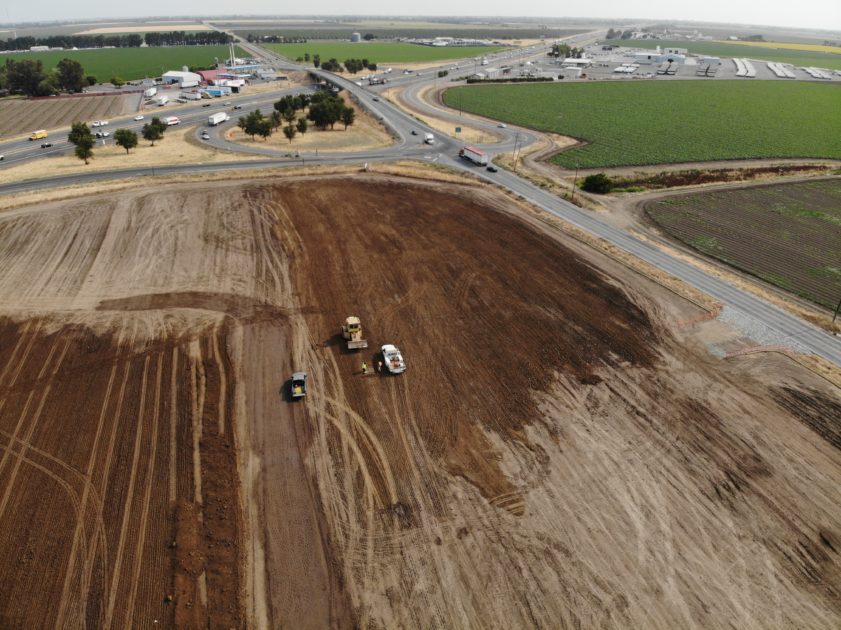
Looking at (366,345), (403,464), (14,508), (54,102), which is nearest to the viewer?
(14,508)

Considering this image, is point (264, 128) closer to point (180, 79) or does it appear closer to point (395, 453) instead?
point (180, 79)

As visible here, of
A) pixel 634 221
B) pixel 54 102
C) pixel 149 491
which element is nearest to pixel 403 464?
pixel 149 491

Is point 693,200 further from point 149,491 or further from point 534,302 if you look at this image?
point 149,491

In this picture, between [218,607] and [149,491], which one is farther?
[149,491]

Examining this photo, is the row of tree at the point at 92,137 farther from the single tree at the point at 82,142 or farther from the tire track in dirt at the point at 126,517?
the tire track in dirt at the point at 126,517

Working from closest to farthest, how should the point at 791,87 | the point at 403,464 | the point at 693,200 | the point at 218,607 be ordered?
the point at 218,607
the point at 403,464
the point at 693,200
the point at 791,87

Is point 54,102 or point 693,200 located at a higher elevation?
point 54,102
